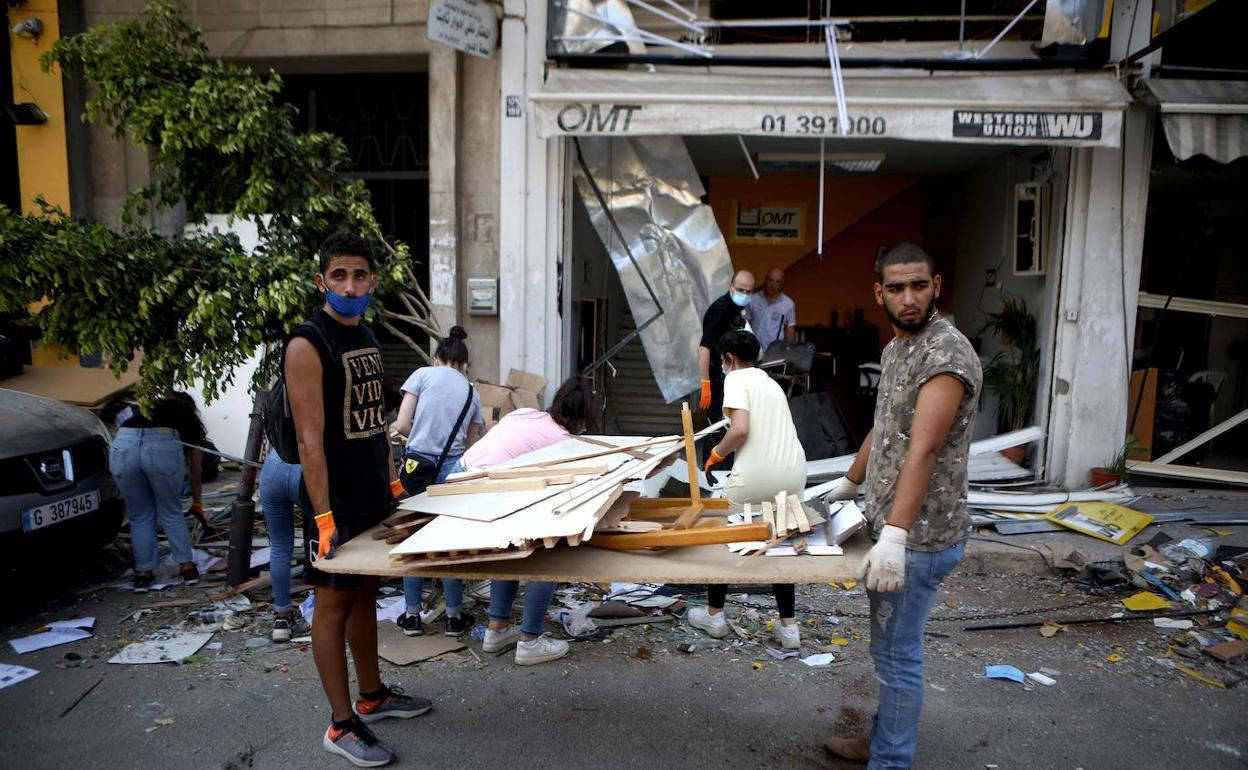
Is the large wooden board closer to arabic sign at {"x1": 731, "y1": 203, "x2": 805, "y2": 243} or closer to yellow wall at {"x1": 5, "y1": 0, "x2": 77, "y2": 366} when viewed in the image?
yellow wall at {"x1": 5, "y1": 0, "x2": 77, "y2": 366}

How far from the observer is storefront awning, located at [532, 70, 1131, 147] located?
19.3ft

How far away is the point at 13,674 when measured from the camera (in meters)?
3.84

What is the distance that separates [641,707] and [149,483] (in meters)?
3.49

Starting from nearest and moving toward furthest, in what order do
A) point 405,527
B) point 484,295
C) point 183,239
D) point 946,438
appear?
point 946,438
point 405,527
point 183,239
point 484,295

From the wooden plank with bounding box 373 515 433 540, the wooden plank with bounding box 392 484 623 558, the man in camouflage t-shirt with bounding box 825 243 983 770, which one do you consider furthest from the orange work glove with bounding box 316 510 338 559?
the man in camouflage t-shirt with bounding box 825 243 983 770

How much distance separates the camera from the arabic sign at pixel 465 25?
6289 mm

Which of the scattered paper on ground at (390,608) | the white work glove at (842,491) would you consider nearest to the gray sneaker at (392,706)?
the scattered paper on ground at (390,608)

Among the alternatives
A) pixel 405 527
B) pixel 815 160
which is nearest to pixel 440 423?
pixel 405 527

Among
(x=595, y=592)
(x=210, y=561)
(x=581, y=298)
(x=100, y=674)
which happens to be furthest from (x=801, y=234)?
(x=100, y=674)

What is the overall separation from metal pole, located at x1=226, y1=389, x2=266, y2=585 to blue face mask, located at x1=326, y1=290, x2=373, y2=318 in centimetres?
205

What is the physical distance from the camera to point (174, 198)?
500 centimetres

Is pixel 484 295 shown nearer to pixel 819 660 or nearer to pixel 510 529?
pixel 819 660

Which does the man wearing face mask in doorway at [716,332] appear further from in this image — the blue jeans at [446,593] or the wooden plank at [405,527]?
the wooden plank at [405,527]

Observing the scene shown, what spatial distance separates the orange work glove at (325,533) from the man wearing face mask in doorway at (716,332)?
4.33 metres
